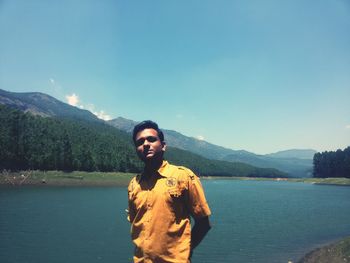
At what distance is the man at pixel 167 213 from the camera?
522 cm

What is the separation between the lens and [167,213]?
527 centimetres

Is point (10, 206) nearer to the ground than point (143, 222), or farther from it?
nearer to the ground

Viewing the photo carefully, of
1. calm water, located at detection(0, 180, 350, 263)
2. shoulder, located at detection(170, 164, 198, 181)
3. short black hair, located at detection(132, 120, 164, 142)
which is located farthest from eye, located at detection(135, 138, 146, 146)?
calm water, located at detection(0, 180, 350, 263)

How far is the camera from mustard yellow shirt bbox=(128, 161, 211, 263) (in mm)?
5211

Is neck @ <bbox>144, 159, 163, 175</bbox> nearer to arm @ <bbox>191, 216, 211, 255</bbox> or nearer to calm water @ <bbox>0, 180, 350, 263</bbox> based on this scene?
arm @ <bbox>191, 216, 211, 255</bbox>

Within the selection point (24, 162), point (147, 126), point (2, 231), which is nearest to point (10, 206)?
point (2, 231)

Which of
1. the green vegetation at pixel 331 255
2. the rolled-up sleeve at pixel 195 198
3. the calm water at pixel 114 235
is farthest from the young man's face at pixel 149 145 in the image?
the green vegetation at pixel 331 255

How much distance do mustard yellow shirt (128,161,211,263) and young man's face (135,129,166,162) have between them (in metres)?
0.35

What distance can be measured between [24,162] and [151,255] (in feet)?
500

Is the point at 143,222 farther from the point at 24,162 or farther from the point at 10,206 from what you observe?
the point at 24,162

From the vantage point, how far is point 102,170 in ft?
558

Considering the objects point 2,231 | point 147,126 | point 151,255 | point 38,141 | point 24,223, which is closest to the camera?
point 151,255

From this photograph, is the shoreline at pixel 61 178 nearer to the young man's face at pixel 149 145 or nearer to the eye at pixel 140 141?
the eye at pixel 140 141

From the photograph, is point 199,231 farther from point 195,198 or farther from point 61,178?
point 61,178
